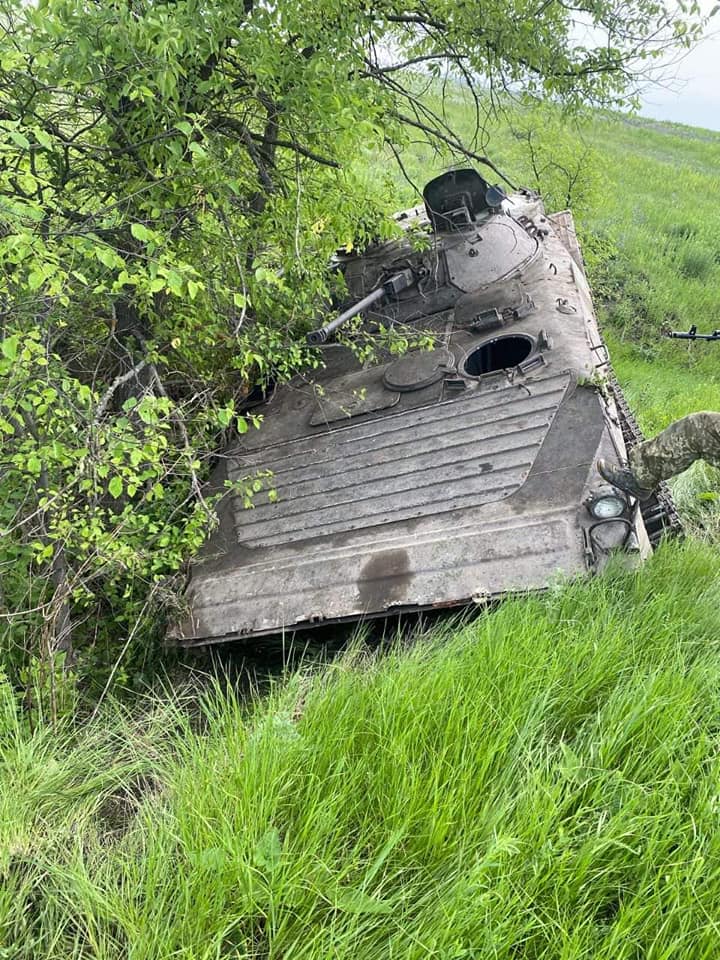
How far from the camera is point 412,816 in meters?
1.89

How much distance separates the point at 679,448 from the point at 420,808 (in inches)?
76.8

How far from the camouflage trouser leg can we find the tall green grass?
0.71 metres

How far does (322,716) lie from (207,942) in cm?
77

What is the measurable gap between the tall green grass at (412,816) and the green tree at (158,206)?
1.11 metres

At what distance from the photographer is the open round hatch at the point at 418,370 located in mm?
4477

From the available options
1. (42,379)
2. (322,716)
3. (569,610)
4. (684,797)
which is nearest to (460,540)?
(569,610)

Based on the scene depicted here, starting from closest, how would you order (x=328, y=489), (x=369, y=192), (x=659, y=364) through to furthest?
(x=328, y=489) → (x=369, y=192) → (x=659, y=364)

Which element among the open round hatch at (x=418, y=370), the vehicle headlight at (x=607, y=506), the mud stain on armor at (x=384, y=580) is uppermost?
the open round hatch at (x=418, y=370)

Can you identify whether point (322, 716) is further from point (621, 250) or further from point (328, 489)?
point (621, 250)

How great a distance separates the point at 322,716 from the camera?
2.33 m

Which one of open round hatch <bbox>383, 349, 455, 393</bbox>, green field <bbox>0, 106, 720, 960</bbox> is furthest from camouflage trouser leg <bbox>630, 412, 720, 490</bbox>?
open round hatch <bbox>383, 349, 455, 393</bbox>

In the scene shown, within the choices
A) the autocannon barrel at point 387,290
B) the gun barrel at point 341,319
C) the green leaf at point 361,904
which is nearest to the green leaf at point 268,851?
the green leaf at point 361,904

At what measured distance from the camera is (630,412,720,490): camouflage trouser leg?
2.98m

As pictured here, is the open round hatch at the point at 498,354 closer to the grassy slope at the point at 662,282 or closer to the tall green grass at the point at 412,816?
the grassy slope at the point at 662,282
